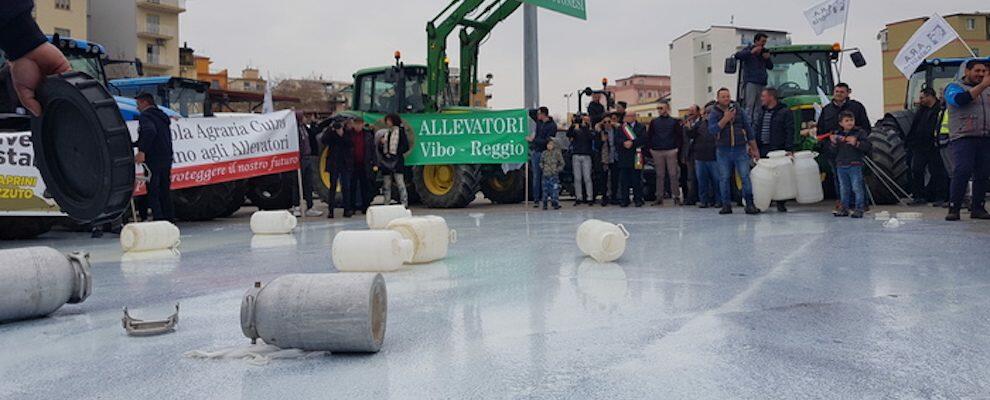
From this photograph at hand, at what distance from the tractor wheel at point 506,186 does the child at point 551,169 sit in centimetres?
249

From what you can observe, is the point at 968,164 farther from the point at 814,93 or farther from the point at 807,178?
the point at 814,93

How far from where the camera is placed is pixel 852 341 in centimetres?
411

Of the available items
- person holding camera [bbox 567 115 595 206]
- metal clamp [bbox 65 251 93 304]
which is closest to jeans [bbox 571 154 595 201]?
person holding camera [bbox 567 115 595 206]

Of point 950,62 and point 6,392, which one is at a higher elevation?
point 950,62

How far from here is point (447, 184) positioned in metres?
17.3

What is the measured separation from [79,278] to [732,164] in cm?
957

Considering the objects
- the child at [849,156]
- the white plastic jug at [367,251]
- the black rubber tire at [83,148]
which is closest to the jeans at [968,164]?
the child at [849,156]

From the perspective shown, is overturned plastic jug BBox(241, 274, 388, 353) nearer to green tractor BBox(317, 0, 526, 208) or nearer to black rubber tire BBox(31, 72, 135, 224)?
black rubber tire BBox(31, 72, 135, 224)

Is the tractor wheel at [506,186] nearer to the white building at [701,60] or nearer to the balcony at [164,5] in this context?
the white building at [701,60]

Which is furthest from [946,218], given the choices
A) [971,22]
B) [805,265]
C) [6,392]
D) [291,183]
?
[971,22]

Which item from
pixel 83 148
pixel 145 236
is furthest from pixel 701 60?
pixel 83 148

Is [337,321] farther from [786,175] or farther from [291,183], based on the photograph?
[291,183]

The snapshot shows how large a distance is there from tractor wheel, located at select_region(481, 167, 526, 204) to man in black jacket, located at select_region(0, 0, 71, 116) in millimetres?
15489

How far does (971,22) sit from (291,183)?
4772 centimetres
